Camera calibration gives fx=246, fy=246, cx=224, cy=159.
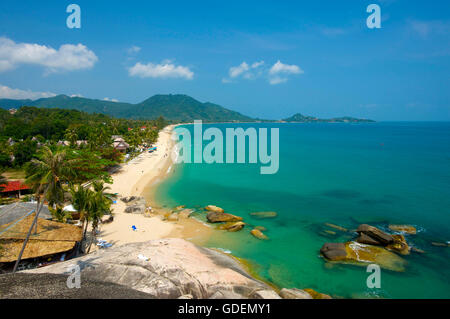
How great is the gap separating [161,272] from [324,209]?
2540cm

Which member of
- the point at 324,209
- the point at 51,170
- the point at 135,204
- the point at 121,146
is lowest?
the point at 324,209

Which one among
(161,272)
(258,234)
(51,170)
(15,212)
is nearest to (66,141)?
(15,212)

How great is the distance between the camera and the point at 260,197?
3794cm

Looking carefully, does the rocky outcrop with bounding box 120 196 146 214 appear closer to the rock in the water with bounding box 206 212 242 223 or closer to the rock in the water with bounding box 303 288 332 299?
the rock in the water with bounding box 206 212 242 223

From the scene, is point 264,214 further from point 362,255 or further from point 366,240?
point 362,255

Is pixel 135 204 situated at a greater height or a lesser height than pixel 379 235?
greater

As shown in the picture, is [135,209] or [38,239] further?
[135,209]

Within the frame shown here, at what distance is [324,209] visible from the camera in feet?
108

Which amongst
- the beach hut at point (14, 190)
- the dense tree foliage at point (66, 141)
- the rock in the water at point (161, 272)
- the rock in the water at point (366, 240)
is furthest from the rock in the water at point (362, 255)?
the beach hut at point (14, 190)

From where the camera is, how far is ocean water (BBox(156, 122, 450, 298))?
18891 millimetres

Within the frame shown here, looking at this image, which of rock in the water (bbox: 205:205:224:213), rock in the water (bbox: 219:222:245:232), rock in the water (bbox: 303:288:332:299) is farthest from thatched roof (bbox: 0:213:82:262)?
rock in the water (bbox: 303:288:332:299)

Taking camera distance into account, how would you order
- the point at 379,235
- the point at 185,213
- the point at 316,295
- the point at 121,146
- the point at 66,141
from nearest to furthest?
the point at 316,295
the point at 379,235
the point at 185,213
the point at 121,146
the point at 66,141
